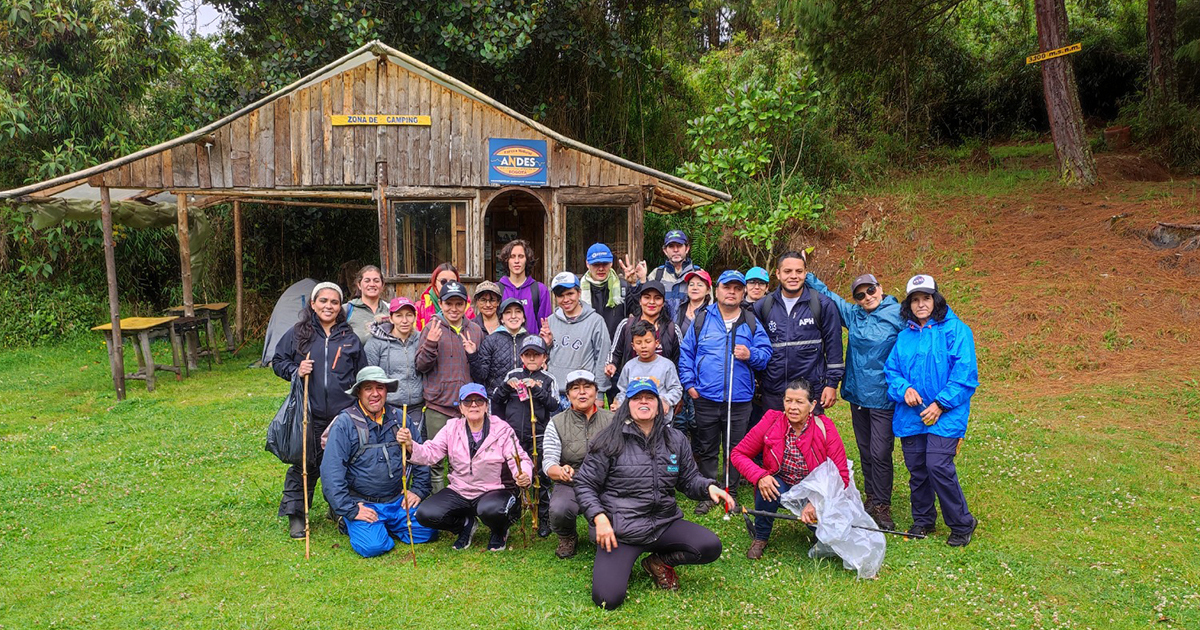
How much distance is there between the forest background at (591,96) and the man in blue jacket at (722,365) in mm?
7448

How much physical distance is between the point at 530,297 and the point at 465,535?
7.23 feet

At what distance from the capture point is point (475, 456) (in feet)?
17.1

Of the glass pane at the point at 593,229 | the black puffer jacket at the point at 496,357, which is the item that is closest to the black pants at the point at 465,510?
the black puffer jacket at the point at 496,357

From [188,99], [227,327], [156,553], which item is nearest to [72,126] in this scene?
[188,99]

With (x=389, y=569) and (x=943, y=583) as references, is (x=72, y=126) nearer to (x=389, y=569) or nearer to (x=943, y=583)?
(x=389, y=569)

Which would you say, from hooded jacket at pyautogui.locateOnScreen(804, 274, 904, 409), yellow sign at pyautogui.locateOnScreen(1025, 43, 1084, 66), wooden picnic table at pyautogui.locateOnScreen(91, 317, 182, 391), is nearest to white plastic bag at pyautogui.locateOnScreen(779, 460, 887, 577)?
hooded jacket at pyautogui.locateOnScreen(804, 274, 904, 409)

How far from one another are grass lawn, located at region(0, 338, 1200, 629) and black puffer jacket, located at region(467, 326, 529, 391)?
1.17 metres

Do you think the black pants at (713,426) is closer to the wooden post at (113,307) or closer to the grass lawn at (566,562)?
the grass lawn at (566,562)

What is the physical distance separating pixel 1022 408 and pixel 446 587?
21.4 ft

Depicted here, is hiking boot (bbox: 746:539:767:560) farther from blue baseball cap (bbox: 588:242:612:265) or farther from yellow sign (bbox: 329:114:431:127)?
yellow sign (bbox: 329:114:431:127)

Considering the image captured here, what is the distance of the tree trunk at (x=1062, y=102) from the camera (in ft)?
41.2

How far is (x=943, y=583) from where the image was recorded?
4.62 metres

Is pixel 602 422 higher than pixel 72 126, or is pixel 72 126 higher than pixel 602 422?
pixel 72 126

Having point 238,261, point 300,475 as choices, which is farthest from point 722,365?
point 238,261
